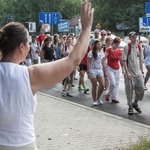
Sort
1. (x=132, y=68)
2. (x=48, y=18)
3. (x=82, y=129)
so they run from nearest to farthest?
(x=82, y=129), (x=132, y=68), (x=48, y=18)

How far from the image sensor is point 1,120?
2.33 meters

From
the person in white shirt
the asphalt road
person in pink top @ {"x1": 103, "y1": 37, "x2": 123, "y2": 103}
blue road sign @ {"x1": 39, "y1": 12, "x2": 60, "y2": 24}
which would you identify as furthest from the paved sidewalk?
blue road sign @ {"x1": 39, "y1": 12, "x2": 60, "y2": 24}

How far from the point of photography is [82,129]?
6730mm

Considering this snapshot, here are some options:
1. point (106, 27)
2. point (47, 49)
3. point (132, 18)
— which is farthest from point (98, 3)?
point (47, 49)

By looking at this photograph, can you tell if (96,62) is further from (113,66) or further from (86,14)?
(86,14)

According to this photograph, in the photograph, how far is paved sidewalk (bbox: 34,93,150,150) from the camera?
19.0 ft

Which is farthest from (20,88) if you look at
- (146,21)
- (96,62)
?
(146,21)

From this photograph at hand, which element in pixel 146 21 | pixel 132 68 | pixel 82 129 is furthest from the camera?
pixel 146 21

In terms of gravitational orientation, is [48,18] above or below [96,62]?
above

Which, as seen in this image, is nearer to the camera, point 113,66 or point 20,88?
point 20,88

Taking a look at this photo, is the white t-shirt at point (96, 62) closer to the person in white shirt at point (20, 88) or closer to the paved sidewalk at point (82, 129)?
Answer: the paved sidewalk at point (82, 129)

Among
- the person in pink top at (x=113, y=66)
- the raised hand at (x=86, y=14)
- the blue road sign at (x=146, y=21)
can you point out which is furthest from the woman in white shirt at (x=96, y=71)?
the blue road sign at (x=146, y=21)

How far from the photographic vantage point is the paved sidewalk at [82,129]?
579 centimetres

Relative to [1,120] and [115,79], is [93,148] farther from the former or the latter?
[115,79]
